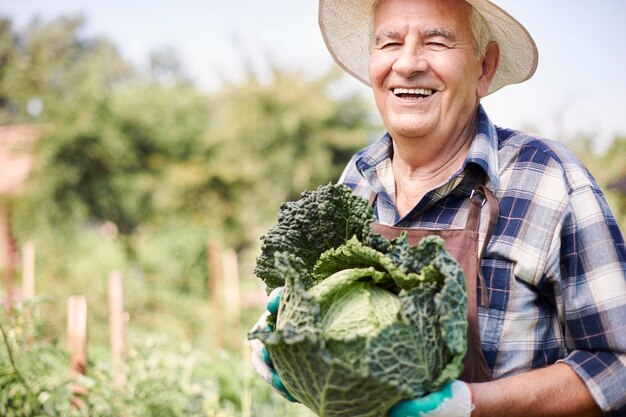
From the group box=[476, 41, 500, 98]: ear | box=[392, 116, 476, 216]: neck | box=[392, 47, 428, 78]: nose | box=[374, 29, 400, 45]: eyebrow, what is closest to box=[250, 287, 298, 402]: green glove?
box=[392, 116, 476, 216]: neck

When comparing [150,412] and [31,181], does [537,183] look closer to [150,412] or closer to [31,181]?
[150,412]

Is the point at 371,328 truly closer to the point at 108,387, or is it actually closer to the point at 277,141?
the point at 108,387

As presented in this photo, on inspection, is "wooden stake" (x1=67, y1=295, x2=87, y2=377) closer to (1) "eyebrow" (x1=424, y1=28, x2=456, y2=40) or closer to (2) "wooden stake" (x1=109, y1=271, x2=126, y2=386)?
(2) "wooden stake" (x1=109, y1=271, x2=126, y2=386)

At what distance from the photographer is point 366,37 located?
2662 mm

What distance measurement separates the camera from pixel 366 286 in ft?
5.93

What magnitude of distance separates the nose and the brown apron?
439 millimetres

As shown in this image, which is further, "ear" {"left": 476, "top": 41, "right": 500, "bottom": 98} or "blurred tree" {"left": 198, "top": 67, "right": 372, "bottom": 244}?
"blurred tree" {"left": 198, "top": 67, "right": 372, "bottom": 244}

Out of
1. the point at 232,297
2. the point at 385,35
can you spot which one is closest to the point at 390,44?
the point at 385,35

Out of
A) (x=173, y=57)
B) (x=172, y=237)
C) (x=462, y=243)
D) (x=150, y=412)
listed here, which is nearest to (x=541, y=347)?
(x=462, y=243)

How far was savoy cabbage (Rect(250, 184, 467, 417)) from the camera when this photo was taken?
1.55 m

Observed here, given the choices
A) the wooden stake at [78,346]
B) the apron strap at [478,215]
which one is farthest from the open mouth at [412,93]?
the wooden stake at [78,346]

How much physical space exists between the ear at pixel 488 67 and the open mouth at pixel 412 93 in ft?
0.85

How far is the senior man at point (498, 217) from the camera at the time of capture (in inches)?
71.9

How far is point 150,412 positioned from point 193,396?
1.10 ft
